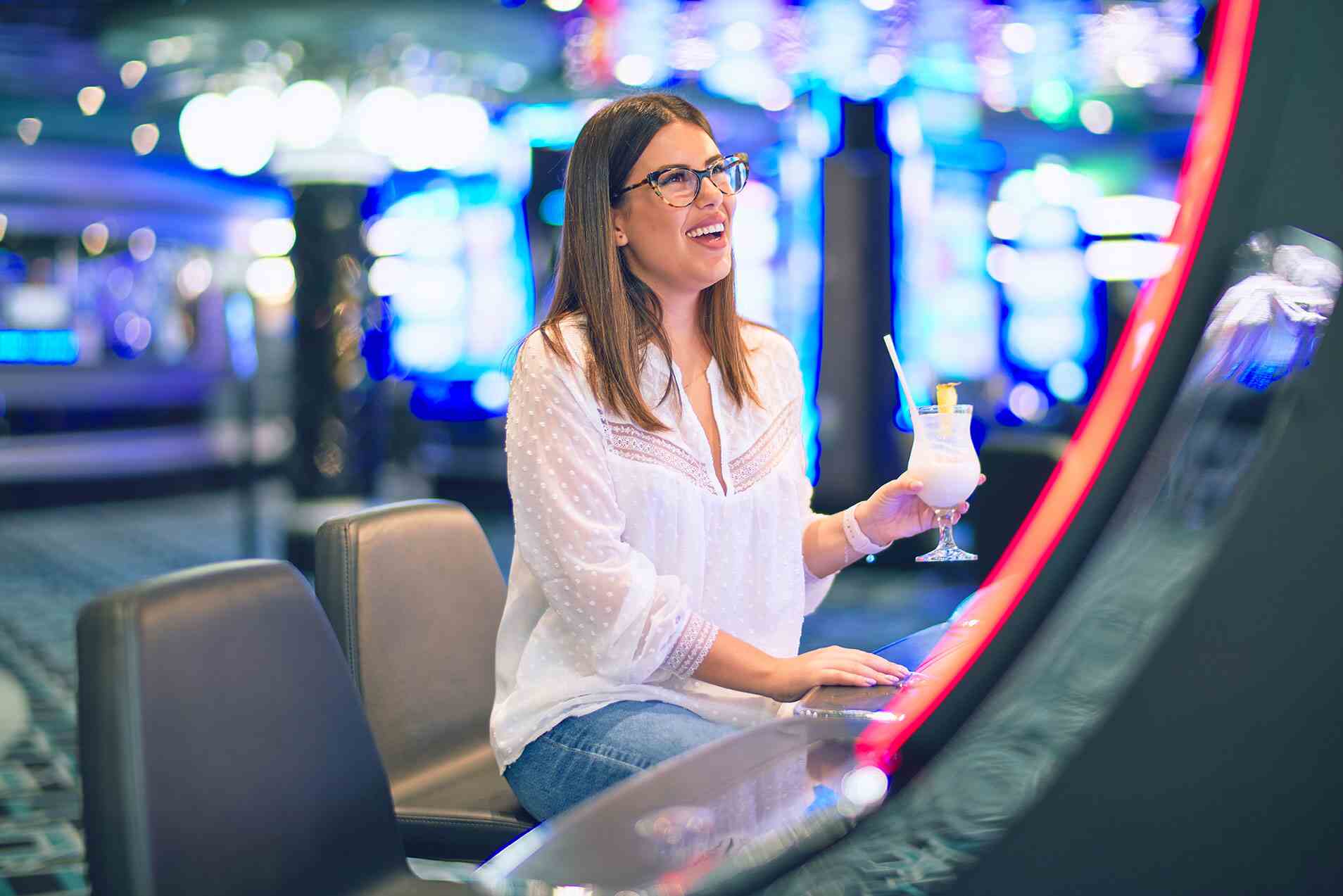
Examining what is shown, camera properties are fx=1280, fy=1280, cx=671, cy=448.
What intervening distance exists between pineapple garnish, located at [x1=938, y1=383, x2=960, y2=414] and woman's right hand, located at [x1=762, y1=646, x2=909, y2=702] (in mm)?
335

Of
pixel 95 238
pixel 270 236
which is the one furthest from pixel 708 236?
pixel 270 236

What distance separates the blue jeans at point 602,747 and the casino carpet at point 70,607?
1.78ft

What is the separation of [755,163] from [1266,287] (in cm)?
778

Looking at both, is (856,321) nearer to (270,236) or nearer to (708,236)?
(708,236)

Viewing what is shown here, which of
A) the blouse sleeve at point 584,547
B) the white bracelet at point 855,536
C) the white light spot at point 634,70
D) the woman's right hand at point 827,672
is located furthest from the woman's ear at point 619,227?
the white light spot at point 634,70

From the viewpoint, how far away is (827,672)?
1443 millimetres

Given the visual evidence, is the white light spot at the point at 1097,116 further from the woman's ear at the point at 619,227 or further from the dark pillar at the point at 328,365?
the woman's ear at the point at 619,227

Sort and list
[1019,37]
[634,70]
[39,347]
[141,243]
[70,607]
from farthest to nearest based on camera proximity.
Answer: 1. [141,243]
2. [39,347]
3. [634,70]
4. [70,607]
5. [1019,37]

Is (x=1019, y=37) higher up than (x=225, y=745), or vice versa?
(x=1019, y=37)

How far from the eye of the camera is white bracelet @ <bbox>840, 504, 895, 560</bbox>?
187 centimetres

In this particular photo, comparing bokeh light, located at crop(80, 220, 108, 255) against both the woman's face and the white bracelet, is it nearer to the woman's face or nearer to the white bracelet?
the woman's face

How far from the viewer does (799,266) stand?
23.6 ft

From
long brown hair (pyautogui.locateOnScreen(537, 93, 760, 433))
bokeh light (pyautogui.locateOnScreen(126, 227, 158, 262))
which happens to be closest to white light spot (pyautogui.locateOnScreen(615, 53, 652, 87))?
long brown hair (pyautogui.locateOnScreen(537, 93, 760, 433))

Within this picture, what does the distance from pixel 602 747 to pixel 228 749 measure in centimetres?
46
